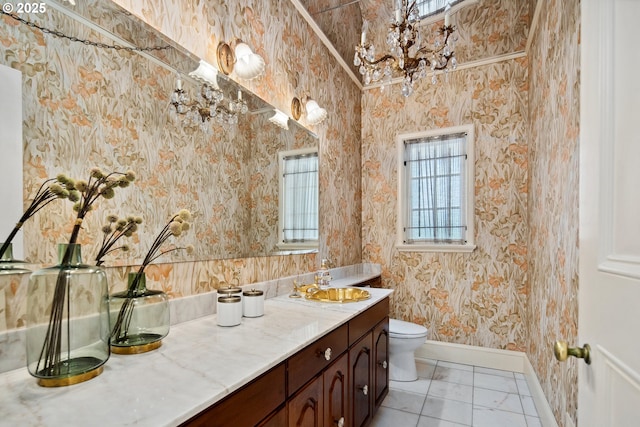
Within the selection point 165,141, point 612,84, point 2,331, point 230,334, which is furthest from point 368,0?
point 2,331

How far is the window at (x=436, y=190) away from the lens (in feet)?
10.2

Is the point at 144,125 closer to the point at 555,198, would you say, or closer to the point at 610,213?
the point at 610,213

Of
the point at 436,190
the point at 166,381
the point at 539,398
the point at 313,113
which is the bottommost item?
the point at 539,398

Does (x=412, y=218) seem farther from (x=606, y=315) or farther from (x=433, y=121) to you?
(x=606, y=315)

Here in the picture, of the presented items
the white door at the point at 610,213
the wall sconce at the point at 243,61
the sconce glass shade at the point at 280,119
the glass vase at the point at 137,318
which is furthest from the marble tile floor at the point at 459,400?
the wall sconce at the point at 243,61

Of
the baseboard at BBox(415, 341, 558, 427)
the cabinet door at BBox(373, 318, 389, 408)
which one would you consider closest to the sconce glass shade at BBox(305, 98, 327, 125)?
the cabinet door at BBox(373, 318, 389, 408)

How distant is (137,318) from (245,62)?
1.37m

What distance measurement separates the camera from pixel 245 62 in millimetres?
1722

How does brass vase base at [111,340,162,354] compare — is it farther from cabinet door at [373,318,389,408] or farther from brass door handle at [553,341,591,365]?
cabinet door at [373,318,389,408]

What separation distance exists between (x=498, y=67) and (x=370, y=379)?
299cm

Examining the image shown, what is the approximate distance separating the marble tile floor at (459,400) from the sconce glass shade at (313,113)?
2196 millimetres

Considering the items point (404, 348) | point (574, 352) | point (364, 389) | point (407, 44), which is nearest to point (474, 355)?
point (404, 348)

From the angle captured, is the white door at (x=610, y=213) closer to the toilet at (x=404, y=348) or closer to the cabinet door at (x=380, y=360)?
the cabinet door at (x=380, y=360)

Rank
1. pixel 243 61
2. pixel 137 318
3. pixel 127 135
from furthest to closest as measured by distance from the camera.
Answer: pixel 243 61 → pixel 127 135 → pixel 137 318
